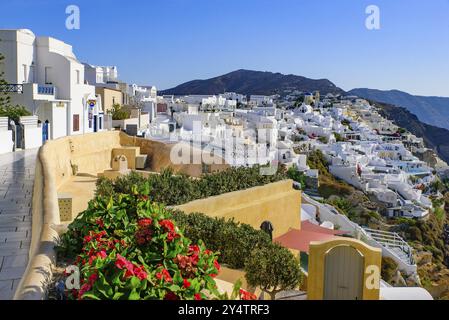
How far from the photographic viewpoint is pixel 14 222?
6.86 m

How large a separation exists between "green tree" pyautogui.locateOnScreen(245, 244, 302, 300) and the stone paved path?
2.74m

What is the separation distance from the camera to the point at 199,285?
3.41m

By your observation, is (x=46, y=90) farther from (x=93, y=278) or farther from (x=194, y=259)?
(x=93, y=278)

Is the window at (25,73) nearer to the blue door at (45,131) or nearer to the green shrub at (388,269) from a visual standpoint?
the blue door at (45,131)

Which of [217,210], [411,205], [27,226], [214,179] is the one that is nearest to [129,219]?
[27,226]

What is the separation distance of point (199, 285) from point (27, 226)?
Answer: 4179 mm

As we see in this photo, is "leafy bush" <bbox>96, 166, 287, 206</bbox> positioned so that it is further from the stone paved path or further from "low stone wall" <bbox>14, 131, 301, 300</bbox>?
the stone paved path

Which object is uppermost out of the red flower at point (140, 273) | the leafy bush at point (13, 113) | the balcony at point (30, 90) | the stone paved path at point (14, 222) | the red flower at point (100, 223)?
the balcony at point (30, 90)

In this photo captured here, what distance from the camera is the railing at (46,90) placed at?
21.7 metres

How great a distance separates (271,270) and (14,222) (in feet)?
12.1

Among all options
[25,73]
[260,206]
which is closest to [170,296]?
[260,206]

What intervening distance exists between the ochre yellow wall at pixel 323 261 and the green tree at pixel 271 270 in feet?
1.01

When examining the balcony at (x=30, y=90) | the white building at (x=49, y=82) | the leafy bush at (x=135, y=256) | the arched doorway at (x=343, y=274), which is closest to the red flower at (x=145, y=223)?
the leafy bush at (x=135, y=256)

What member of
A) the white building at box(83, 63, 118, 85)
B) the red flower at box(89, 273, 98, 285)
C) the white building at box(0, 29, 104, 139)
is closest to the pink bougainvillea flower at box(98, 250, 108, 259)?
the red flower at box(89, 273, 98, 285)
